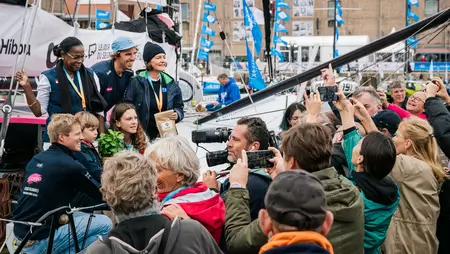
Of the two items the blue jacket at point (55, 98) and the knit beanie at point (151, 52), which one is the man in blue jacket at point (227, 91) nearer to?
the knit beanie at point (151, 52)

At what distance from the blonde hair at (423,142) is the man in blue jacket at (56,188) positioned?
236 centimetres

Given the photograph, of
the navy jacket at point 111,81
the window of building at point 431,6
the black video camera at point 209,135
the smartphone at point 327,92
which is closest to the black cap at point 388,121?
the smartphone at point 327,92

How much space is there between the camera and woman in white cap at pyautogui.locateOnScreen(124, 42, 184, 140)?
243 inches

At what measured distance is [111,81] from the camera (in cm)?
647

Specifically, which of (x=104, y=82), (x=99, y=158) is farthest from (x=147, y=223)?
(x=104, y=82)

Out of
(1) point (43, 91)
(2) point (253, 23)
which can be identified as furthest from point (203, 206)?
(2) point (253, 23)

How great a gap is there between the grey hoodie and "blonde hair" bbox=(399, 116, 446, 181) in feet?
7.41

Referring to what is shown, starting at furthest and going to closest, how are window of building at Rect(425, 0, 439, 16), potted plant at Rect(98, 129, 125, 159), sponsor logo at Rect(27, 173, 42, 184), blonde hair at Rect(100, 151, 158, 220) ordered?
1. window of building at Rect(425, 0, 439, 16)
2. potted plant at Rect(98, 129, 125, 159)
3. sponsor logo at Rect(27, 173, 42, 184)
4. blonde hair at Rect(100, 151, 158, 220)

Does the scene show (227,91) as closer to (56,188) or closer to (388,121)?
(388,121)

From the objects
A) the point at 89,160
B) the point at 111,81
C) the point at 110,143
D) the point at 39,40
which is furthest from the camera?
the point at 39,40

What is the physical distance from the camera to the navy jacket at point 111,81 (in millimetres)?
6410

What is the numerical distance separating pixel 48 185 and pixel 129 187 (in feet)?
6.00

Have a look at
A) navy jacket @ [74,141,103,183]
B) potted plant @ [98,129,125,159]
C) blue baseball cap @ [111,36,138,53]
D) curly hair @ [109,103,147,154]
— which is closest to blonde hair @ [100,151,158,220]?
navy jacket @ [74,141,103,183]

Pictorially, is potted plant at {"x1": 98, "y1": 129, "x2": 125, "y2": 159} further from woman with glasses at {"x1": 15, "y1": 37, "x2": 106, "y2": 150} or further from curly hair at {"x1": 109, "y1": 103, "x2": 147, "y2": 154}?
woman with glasses at {"x1": 15, "y1": 37, "x2": 106, "y2": 150}
